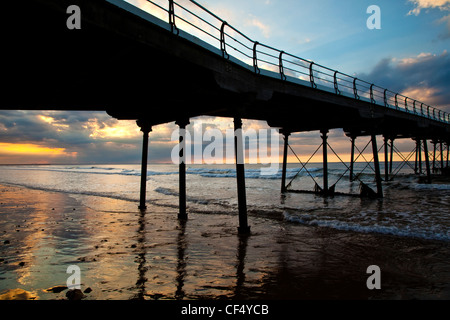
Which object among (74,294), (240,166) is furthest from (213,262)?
(240,166)

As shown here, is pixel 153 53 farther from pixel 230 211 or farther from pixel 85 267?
pixel 230 211

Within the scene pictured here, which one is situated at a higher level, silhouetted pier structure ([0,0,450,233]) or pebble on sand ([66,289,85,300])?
silhouetted pier structure ([0,0,450,233])

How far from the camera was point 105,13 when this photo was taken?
439 centimetres

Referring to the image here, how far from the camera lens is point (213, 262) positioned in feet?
17.9

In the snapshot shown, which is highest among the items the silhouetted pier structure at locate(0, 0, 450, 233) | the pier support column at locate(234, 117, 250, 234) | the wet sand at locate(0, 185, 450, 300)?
the silhouetted pier structure at locate(0, 0, 450, 233)

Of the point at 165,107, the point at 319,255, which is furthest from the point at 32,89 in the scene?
the point at 319,255

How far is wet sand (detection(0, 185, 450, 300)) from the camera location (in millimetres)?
4082

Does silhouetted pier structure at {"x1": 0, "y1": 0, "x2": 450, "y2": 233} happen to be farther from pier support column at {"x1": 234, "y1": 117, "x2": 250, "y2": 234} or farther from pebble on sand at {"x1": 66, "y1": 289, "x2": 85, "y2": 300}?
pebble on sand at {"x1": 66, "y1": 289, "x2": 85, "y2": 300}

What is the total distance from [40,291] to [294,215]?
30.9 feet

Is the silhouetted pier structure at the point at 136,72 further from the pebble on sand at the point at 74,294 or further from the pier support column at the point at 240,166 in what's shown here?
the pebble on sand at the point at 74,294

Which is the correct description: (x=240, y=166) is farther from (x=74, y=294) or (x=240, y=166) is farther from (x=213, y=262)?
(x=74, y=294)

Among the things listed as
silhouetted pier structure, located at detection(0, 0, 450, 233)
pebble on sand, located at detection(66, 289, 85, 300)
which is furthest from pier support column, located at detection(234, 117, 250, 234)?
pebble on sand, located at detection(66, 289, 85, 300)

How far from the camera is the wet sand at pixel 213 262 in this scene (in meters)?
4.08
